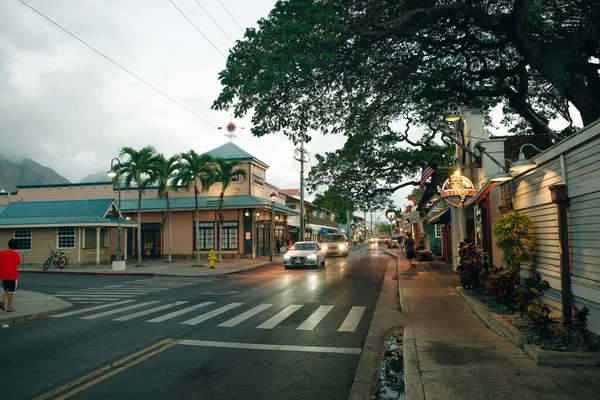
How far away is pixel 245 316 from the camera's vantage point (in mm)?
10625

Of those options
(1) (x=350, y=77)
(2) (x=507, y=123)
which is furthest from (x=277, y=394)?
(2) (x=507, y=123)

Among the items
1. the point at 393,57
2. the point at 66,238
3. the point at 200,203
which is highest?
the point at 393,57

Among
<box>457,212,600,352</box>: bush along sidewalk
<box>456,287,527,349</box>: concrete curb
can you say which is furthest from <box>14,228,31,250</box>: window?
<box>456,287,527,349</box>: concrete curb

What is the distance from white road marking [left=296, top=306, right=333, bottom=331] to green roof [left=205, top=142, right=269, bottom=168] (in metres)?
26.3

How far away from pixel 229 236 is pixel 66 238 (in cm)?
1181

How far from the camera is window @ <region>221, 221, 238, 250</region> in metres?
35.6

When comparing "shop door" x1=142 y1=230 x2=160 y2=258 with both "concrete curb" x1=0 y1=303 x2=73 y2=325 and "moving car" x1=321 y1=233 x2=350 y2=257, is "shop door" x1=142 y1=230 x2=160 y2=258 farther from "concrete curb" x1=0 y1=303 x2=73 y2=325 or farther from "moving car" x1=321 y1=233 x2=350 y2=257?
"concrete curb" x1=0 y1=303 x2=73 y2=325

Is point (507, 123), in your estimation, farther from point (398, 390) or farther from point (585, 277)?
point (398, 390)

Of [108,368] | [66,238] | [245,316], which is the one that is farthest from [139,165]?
[108,368]

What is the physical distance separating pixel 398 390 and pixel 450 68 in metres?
12.9

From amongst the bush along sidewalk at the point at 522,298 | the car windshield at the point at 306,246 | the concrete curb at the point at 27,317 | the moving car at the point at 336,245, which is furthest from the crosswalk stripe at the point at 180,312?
the moving car at the point at 336,245

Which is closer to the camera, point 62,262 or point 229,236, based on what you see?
point 62,262

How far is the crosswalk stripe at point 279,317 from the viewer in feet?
31.3

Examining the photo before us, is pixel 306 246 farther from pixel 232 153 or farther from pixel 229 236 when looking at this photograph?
pixel 232 153
